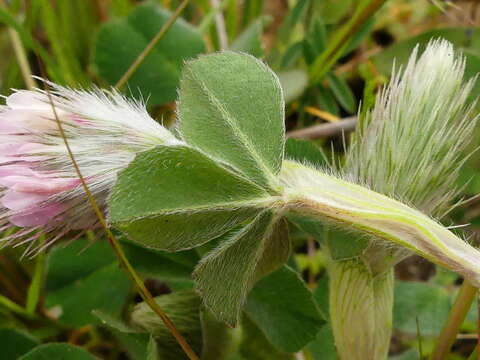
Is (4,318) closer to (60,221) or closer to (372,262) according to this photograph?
(60,221)

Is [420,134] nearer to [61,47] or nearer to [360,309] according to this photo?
[360,309]

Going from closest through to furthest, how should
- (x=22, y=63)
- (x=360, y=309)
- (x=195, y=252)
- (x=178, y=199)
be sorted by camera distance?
(x=178, y=199), (x=360, y=309), (x=195, y=252), (x=22, y=63)

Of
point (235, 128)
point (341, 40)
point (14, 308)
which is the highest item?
point (235, 128)

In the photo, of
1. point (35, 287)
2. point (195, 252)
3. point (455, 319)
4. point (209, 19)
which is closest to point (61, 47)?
point (209, 19)

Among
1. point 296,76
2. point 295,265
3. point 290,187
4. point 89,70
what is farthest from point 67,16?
point 290,187

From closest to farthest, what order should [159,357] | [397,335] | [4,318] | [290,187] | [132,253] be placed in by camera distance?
1. [290,187]
2. [159,357]
3. [132,253]
4. [4,318]
5. [397,335]

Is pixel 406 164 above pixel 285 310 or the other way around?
above

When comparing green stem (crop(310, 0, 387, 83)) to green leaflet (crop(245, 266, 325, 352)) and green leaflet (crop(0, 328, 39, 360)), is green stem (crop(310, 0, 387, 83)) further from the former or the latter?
green leaflet (crop(0, 328, 39, 360))
